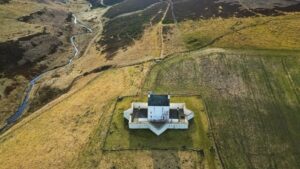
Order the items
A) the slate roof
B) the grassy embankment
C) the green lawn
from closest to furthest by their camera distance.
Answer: the green lawn → the slate roof → the grassy embankment

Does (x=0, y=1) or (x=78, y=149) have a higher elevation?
(x=0, y=1)

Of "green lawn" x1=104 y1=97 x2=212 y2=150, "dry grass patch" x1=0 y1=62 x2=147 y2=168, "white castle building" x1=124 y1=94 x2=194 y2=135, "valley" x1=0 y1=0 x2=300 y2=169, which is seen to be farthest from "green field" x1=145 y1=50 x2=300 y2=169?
"dry grass patch" x1=0 y1=62 x2=147 y2=168

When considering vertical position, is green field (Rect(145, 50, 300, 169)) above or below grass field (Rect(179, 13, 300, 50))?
below

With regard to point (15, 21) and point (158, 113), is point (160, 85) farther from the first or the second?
point (15, 21)

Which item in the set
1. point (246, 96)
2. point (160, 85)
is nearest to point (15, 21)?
point (160, 85)

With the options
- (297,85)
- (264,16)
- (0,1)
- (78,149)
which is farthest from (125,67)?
(0,1)

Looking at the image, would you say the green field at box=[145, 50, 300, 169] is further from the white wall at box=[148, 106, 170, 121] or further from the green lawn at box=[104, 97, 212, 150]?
the white wall at box=[148, 106, 170, 121]

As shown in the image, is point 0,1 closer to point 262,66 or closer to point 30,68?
point 30,68
